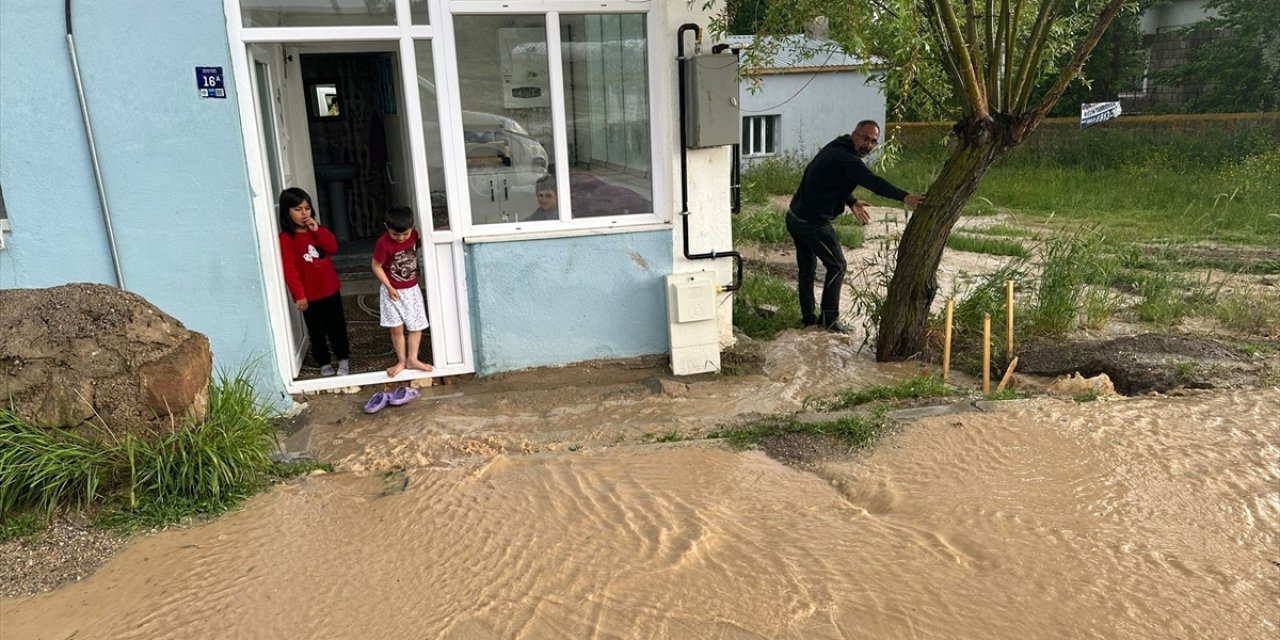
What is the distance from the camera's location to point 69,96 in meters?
5.34

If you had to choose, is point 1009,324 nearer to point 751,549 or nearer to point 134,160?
point 751,549

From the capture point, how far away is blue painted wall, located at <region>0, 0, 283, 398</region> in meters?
5.28

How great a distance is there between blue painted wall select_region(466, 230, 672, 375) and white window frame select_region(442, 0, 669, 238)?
9 cm

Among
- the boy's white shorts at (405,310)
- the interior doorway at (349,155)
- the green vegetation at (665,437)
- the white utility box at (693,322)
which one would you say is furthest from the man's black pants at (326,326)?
the green vegetation at (665,437)

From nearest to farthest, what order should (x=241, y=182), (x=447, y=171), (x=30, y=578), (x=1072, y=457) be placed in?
(x=30, y=578) → (x=1072, y=457) → (x=241, y=182) → (x=447, y=171)

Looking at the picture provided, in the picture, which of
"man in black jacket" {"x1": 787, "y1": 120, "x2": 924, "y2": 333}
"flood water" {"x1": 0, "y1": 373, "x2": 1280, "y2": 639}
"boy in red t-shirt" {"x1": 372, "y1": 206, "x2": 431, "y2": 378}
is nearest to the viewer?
"flood water" {"x1": 0, "y1": 373, "x2": 1280, "y2": 639}

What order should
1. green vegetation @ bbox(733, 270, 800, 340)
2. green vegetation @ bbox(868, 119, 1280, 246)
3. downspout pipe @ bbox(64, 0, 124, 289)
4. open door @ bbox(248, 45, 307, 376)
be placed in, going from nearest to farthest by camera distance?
downspout pipe @ bbox(64, 0, 124, 289), open door @ bbox(248, 45, 307, 376), green vegetation @ bbox(733, 270, 800, 340), green vegetation @ bbox(868, 119, 1280, 246)

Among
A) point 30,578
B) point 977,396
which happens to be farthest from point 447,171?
point 977,396

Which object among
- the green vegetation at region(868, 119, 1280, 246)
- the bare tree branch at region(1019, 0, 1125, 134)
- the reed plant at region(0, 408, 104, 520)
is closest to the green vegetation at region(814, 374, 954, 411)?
the bare tree branch at region(1019, 0, 1125, 134)

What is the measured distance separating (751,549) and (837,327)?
4485 millimetres

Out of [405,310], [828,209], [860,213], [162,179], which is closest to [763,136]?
[828,209]

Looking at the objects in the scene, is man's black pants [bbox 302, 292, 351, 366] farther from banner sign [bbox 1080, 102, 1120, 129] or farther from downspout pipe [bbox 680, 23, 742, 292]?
banner sign [bbox 1080, 102, 1120, 129]

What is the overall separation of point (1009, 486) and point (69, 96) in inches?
230

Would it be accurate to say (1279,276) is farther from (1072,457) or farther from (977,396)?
(1072,457)
